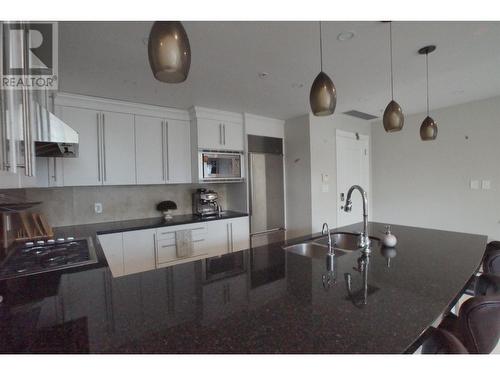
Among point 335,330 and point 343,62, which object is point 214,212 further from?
point 335,330

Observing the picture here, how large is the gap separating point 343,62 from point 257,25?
0.87 meters

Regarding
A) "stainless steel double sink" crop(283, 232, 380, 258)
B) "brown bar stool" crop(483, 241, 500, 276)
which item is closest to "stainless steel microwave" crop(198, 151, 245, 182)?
"stainless steel double sink" crop(283, 232, 380, 258)

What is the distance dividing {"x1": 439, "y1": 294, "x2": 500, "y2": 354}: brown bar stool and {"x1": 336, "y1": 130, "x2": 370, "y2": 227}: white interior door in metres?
2.82

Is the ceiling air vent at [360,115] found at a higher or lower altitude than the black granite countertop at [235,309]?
higher

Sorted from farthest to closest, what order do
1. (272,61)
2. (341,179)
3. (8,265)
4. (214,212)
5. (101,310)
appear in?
(341,179), (214,212), (272,61), (8,265), (101,310)

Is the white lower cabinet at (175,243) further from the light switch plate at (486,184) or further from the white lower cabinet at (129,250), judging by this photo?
the light switch plate at (486,184)

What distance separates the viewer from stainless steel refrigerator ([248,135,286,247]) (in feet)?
11.1

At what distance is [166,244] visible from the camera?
8.82 feet

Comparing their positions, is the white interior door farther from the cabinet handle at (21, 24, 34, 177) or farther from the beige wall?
the cabinet handle at (21, 24, 34, 177)

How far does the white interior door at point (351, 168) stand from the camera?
12.4ft

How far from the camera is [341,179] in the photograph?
12.5 feet

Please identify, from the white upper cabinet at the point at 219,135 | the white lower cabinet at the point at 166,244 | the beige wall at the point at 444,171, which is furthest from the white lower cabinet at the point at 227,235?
the beige wall at the point at 444,171

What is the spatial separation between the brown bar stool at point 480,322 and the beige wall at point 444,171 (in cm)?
327
